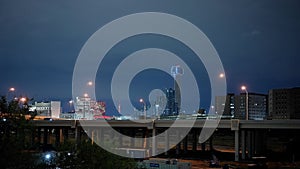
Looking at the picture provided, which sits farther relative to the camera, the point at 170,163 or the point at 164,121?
the point at 164,121

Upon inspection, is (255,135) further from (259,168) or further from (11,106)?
(11,106)

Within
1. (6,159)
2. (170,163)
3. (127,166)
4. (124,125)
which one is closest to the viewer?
(6,159)

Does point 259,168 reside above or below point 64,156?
below

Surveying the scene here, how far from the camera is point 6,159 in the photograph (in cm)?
2236

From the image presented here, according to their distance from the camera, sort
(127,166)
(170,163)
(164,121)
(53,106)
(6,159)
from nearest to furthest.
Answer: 1. (6,159)
2. (127,166)
3. (170,163)
4. (164,121)
5. (53,106)

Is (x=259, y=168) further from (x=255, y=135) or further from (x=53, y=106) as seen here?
(x=53, y=106)

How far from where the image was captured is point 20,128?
24.2 m

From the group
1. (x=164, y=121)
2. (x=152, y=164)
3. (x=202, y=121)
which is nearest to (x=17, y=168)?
(x=152, y=164)

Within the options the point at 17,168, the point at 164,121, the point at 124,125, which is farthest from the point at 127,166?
the point at 124,125

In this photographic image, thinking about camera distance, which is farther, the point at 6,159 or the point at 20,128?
the point at 20,128

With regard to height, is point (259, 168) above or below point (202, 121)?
below

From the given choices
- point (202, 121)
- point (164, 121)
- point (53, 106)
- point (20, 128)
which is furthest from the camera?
point (53, 106)

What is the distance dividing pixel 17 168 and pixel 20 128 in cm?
253

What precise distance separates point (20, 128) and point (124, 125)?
87.1 meters
